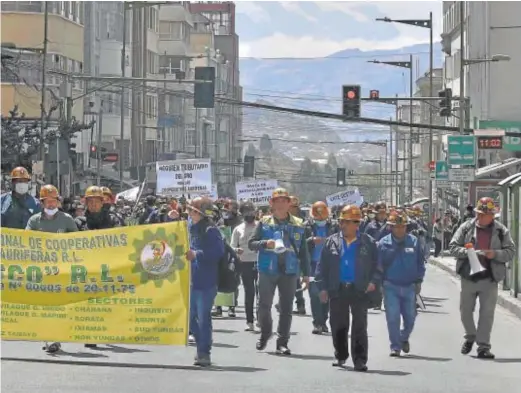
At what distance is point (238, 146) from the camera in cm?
15412

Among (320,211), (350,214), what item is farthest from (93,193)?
(320,211)

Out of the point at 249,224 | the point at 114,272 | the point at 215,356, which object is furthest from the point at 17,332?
the point at 249,224

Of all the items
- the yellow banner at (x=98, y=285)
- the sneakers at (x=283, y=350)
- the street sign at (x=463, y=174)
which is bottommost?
the sneakers at (x=283, y=350)

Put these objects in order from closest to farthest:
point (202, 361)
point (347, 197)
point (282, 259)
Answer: point (202, 361) → point (282, 259) → point (347, 197)

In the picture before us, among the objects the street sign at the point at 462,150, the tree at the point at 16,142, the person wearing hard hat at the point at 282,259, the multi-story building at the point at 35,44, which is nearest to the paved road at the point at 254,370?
the person wearing hard hat at the point at 282,259

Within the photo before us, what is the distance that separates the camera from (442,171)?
49.0 metres

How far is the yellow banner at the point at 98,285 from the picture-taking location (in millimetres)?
14102

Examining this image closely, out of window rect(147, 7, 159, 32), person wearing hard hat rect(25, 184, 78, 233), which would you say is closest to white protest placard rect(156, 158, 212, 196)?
person wearing hard hat rect(25, 184, 78, 233)

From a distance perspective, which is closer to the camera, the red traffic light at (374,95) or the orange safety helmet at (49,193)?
the orange safety helmet at (49,193)

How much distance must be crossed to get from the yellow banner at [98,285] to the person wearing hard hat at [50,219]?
1.93ft

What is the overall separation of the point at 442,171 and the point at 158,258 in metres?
35.6

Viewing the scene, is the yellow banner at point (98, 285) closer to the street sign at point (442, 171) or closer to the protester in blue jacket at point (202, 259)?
the protester in blue jacket at point (202, 259)

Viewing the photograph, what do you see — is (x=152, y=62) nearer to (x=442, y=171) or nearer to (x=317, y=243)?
(x=442, y=171)

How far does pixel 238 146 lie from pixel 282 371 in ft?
462
